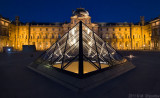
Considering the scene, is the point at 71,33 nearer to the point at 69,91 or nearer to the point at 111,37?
the point at 69,91

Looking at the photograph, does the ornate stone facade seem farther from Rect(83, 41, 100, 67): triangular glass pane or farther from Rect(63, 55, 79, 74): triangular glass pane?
Rect(63, 55, 79, 74): triangular glass pane

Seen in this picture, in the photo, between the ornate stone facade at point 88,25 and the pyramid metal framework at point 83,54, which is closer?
the pyramid metal framework at point 83,54

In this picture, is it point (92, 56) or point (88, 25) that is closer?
point (92, 56)

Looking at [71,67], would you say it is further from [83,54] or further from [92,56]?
[92,56]

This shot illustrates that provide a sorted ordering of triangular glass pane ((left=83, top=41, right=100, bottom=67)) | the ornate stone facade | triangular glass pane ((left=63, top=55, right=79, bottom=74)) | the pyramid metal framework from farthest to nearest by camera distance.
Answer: the ornate stone facade
triangular glass pane ((left=83, top=41, right=100, bottom=67))
the pyramid metal framework
triangular glass pane ((left=63, top=55, right=79, bottom=74))

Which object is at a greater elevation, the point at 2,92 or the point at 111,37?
the point at 111,37

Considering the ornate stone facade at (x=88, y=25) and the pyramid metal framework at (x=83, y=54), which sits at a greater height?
the ornate stone facade at (x=88, y=25)

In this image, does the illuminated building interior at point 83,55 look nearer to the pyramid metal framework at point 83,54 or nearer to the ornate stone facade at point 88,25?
the pyramid metal framework at point 83,54

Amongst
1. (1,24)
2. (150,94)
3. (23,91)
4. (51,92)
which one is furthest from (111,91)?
(1,24)

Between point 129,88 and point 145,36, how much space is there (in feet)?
167

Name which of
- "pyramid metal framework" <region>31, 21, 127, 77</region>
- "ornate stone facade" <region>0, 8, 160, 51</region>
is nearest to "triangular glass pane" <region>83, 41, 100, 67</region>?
"pyramid metal framework" <region>31, 21, 127, 77</region>

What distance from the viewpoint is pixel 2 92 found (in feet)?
13.1

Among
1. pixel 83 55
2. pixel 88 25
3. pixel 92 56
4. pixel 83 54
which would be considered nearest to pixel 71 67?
pixel 83 55

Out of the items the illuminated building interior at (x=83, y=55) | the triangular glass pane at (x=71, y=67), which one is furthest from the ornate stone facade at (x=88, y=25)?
the triangular glass pane at (x=71, y=67)
